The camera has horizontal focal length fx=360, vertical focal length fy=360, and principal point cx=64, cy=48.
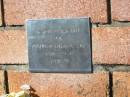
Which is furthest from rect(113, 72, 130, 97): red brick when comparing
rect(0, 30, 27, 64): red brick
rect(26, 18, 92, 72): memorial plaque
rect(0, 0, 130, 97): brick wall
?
→ rect(0, 30, 27, 64): red brick

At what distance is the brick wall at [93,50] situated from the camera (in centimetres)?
152

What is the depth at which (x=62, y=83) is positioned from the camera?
1612mm

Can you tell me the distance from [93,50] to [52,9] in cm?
25

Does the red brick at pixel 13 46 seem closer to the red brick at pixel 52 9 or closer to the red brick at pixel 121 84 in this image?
the red brick at pixel 52 9

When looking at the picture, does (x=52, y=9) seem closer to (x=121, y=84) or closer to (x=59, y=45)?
(x=59, y=45)

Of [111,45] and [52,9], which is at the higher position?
[52,9]

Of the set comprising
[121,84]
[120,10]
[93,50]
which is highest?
[120,10]

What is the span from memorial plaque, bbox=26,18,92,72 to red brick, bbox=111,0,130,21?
0.12m

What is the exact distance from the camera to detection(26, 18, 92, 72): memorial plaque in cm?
155

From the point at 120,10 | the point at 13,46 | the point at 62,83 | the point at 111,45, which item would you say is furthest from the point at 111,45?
the point at 13,46

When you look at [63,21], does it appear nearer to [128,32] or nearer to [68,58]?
[68,58]

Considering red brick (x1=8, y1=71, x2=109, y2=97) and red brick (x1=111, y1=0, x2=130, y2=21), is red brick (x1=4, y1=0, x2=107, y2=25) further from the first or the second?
red brick (x1=8, y1=71, x2=109, y2=97)

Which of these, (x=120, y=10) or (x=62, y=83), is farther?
(x=62, y=83)

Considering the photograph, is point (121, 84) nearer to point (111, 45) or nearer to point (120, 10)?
point (111, 45)
